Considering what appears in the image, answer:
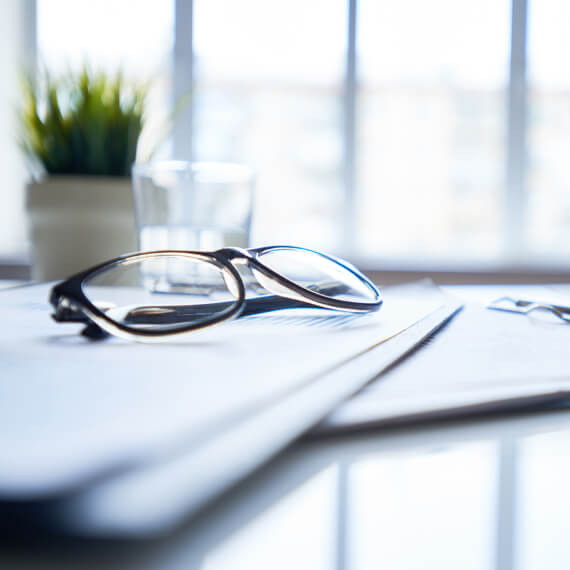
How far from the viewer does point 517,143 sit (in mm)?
1768

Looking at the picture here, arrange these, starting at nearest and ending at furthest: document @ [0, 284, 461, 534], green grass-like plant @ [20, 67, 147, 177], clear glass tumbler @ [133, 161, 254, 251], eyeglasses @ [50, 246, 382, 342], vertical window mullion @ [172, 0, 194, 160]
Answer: document @ [0, 284, 461, 534] < eyeglasses @ [50, 246, 382, 342] < clear glass tumbler @ [133, 161, 254, 251] < green grass-like plant @ [20, 67, 147, 177] < vertical window mullion @ [172, 0, 194, 160]

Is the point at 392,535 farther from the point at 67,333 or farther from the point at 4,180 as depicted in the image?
the point at 4,180

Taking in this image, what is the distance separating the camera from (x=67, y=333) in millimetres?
245

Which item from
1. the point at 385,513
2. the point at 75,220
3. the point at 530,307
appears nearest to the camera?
the point at 385,513

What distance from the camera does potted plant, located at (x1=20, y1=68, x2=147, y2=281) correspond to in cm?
58

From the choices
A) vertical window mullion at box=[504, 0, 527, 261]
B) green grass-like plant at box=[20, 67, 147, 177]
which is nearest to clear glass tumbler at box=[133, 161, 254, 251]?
green grass-like plant at box=[20, 67, 147, 177]

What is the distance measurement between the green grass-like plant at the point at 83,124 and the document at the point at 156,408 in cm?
44

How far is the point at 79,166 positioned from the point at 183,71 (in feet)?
3.98

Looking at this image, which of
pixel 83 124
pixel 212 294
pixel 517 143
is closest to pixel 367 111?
pixel 517 143

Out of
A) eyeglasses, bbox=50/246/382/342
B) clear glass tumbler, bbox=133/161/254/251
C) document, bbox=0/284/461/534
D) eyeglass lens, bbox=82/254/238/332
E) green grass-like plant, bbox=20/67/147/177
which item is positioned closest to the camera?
document, bbox=0/284/461/534

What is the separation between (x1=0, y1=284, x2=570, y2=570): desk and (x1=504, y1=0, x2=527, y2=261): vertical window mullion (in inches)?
71.1

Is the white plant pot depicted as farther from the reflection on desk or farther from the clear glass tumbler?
the reflection on desk

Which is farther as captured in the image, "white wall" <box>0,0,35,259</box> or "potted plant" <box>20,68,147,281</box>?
"white wall" <box>0,0,35,259</box>

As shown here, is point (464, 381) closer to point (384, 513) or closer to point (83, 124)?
point (384, 513)
